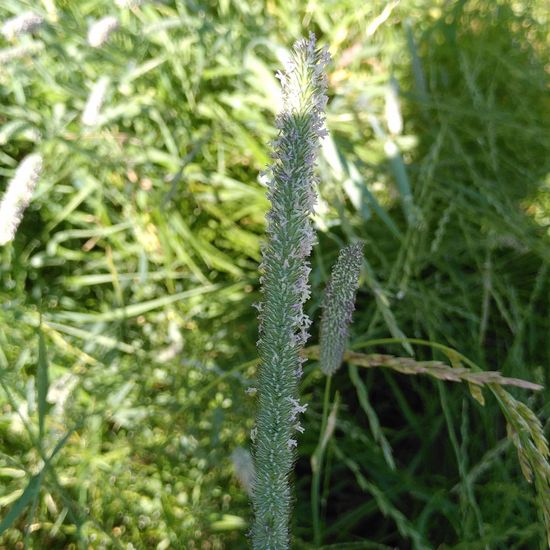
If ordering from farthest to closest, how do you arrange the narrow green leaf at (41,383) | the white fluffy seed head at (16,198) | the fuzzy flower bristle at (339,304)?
the white fluffy seed head at (16,198)
the narrow green leaf at (41,383)
the fuzzy flower bristle at (339,304)

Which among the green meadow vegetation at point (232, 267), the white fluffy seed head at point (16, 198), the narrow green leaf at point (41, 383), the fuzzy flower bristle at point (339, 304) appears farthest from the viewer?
the green meadow vegetation at point (232, 267)

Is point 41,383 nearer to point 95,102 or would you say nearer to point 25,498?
point 25,498

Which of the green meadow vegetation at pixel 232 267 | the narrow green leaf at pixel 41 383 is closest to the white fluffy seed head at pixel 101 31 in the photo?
the green meadow vegetation at pixel 232 267

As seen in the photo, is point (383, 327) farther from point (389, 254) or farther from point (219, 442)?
point (219, 442)

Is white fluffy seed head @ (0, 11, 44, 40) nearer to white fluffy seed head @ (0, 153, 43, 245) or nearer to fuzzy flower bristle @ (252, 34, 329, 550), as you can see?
white fluffy seed head @ (0, 153, 43, 245)

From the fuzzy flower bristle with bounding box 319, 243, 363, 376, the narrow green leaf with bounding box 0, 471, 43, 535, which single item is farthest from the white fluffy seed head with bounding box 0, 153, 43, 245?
the fuzzy flower bristle with bounding box 319, 243, 363, 376

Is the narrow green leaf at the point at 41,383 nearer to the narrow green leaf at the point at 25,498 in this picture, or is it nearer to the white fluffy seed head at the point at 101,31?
the narrow green leaf at the point at 25,498

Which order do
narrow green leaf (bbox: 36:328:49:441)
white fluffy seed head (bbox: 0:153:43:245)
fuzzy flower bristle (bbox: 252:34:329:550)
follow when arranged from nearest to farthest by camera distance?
fuzzy flower bristle (bbox: 252:34:329:550)
narrow green leaf (bbox: 36:328:49:441)
white fluffy seed head (bbox: 0:153:43:245)
